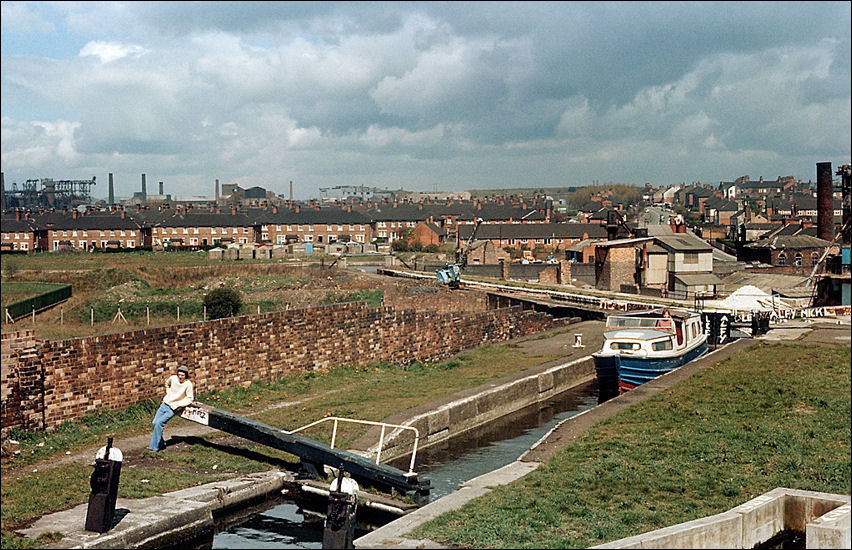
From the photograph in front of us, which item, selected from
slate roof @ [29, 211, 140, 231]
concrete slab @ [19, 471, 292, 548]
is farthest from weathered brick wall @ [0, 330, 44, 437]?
slate roof @ [29, 211, 140, 231]

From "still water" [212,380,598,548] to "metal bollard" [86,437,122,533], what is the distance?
1810mm

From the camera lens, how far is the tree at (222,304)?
42.5 meters

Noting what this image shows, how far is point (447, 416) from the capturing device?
2069 centimetres

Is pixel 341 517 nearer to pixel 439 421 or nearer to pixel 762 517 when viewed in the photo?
pixel 762 517

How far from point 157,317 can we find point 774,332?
89.8 ft

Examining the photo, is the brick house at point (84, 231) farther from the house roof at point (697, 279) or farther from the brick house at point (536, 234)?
the house roof at point (697, 279)

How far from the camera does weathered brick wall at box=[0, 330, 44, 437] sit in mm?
16109

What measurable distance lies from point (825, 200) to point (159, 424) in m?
63.7

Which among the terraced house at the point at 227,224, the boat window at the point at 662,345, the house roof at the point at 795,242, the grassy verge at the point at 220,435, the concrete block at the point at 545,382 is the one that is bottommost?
the concrete block at the point at 545,382

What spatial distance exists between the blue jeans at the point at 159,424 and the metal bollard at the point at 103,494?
13.5 ft

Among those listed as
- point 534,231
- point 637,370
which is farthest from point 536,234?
point 637,370

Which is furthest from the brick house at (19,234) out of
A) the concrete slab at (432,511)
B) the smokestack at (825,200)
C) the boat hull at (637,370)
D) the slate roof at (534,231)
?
the concrete slab at (432,511)

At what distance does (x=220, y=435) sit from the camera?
1755 cm

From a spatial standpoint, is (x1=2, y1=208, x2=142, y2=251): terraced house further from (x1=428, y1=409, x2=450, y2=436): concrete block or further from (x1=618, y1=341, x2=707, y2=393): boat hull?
(x1=428, y1=409, x2=450, y2=436): concrete block
